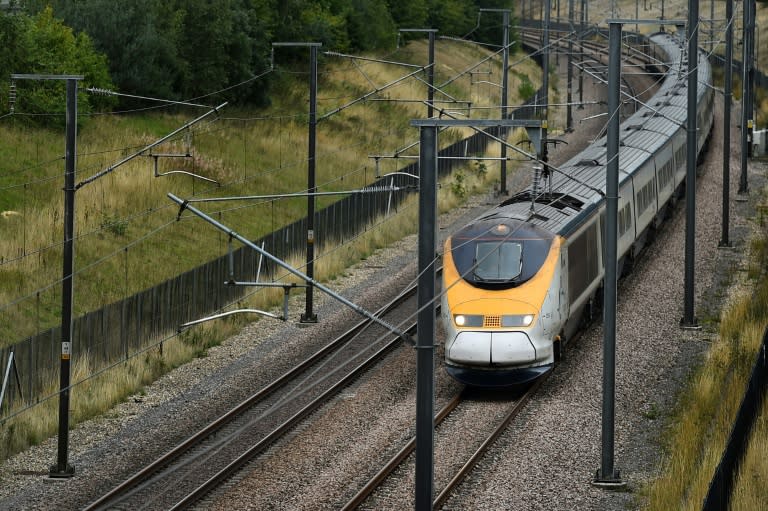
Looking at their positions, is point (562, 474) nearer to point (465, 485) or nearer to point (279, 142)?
point (465, 485)

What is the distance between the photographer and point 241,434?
70.0 ft

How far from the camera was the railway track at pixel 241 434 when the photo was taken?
722 inches

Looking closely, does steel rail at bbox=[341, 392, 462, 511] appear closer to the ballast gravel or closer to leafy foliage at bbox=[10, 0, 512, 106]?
the ballast gravel

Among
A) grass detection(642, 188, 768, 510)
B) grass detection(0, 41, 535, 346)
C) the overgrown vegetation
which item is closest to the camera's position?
grass detection(642, 188, 768, 510)

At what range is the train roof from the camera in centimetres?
2412

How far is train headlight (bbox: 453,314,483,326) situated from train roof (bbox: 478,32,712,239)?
2.43 m

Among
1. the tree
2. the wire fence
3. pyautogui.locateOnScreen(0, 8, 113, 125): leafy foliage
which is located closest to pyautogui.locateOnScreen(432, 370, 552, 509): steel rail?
the wire fence

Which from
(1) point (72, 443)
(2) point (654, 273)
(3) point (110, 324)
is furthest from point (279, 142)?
(1) point (72, 443)

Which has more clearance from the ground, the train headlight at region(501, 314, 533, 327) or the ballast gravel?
the train headlight at region(501, 314, 533, 327)

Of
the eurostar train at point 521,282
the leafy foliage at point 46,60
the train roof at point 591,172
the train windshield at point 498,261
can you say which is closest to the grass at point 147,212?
the leafy foliage at point 46,60

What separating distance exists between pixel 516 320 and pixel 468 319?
A: 78cm

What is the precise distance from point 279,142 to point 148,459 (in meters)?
30.9

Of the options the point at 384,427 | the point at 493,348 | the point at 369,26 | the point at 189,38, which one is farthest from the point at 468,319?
the point at 369,26

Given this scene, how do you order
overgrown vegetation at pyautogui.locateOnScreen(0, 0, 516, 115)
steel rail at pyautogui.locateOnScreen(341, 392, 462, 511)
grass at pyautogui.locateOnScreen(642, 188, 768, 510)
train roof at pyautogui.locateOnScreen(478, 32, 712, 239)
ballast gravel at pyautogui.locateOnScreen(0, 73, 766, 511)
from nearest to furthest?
1. grass at pyautogui.locateOnScreen(642, 188, 768, 510)
2. steel rail at pyautogui.locateOnScreen(341, 392, 462, 511)
3. ballast gravel at pyautogui.locateOnScreen(0, 73, 766, 511)
4. train roof at pyautogui.locateOnScreen(478, 32, 712, 239)
5. overgrown vegetation at pyautogui.locateOnScreen(0, 0, 516, 115)
